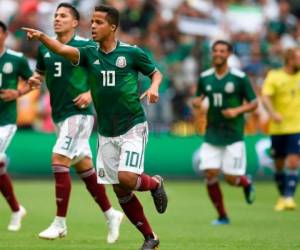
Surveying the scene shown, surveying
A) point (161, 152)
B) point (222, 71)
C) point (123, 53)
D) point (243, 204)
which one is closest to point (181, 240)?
point (123, 53)

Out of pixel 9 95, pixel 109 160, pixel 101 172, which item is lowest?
pixel 101 172

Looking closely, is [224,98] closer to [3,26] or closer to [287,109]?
[287,109]

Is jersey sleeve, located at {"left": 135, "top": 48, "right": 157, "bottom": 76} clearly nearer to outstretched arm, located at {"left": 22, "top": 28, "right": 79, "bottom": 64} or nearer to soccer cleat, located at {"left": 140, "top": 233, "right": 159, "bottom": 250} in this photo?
outstretched arm, located at {"left": 22, "top": 28, "right": 79, "bottom": 64}

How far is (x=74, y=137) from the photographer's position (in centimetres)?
1217

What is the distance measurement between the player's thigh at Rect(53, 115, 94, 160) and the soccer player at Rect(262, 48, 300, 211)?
5.17 m

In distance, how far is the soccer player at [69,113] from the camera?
1204 centimetres

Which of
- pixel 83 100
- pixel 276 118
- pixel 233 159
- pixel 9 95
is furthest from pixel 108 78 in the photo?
pixel 276 118

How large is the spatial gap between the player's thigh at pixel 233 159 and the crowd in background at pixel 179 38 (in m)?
6.97

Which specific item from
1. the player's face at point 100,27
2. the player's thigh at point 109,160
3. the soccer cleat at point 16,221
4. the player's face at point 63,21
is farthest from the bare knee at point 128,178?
the soccer cleat at point 16,221

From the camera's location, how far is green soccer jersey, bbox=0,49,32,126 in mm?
13203

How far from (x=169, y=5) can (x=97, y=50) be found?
1494 centimetres

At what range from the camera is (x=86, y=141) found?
12.4 meters

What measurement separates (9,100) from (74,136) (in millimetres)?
1404

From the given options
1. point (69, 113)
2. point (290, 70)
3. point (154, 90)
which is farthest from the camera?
point (290, 70)
